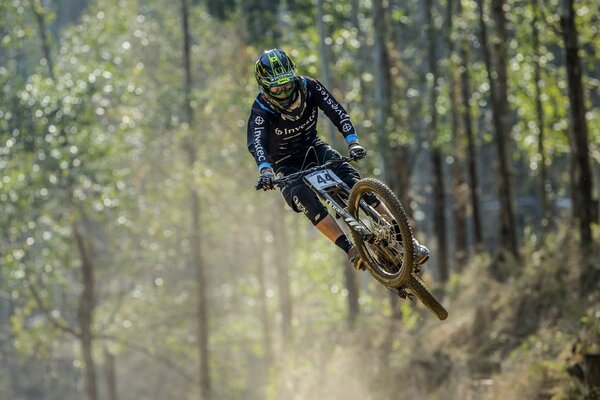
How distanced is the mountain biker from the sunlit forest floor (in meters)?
4.39

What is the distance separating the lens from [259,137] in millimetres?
11414

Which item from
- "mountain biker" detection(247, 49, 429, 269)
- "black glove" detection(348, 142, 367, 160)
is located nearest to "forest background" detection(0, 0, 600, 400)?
"mountain biker" detection(247, 49, 429, 269)

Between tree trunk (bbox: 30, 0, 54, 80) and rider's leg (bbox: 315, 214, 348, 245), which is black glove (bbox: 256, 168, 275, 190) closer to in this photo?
rider's leg (bbox: 315, 214, 348, 245)

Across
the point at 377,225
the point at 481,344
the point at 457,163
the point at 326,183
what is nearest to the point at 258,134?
the point at 326,183

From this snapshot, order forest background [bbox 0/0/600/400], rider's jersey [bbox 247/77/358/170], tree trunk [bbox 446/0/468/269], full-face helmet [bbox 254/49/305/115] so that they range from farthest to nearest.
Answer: tree trunk [bbox 446/0/468/269], forest background [bbox 0/0/600/400], rider's jersey [bbox 247/77/358/170], full-face helmet [bbox 254/49/305/115]

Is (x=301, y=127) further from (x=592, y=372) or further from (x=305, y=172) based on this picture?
(x=592, y=372)

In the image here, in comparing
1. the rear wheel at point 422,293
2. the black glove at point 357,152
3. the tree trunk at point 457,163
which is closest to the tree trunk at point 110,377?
the tree trunk at point 457,163

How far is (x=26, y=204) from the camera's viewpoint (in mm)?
29641

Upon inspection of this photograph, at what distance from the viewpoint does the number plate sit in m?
11.3

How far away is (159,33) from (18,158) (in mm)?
21835

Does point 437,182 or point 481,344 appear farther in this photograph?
point 437,182

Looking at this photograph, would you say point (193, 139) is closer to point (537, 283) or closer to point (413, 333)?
point (413, 333)

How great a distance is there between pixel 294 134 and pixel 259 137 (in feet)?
1.89

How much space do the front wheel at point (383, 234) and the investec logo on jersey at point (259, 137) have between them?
111cm
